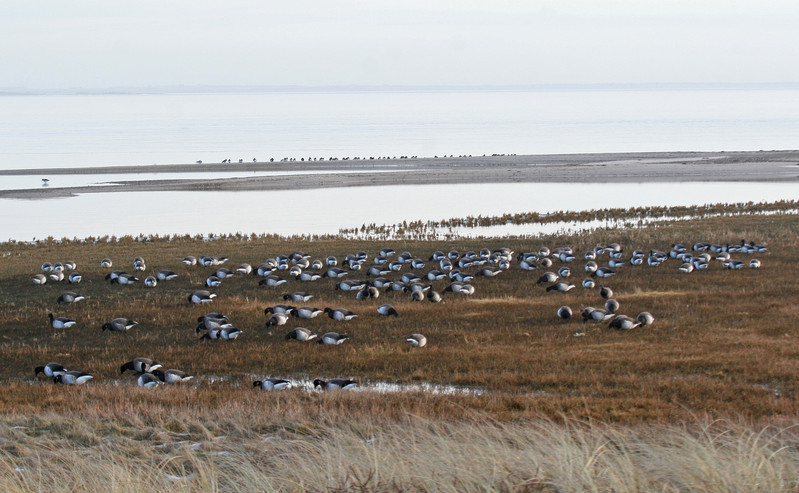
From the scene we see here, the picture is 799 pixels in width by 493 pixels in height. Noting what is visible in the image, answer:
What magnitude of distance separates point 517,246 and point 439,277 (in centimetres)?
814

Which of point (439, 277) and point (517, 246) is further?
point (517, 246)

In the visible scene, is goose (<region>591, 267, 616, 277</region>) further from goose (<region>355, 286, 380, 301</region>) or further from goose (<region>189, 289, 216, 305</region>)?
goose (<region>189, 289, 216, 305</region>)

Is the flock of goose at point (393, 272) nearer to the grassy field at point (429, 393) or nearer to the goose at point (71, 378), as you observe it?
the goose at point (71, 378)

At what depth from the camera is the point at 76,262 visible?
31344mm

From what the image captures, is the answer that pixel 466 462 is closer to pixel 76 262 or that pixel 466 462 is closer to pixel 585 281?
pixel 585 281

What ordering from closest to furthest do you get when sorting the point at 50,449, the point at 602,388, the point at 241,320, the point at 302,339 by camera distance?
1. the point at 50,449
2. the point at 602,388
3. the point at 302,339
4. the point at 241,320

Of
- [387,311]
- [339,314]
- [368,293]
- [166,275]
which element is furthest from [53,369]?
[166,275]

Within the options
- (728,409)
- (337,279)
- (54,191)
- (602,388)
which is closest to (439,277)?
(337,279)

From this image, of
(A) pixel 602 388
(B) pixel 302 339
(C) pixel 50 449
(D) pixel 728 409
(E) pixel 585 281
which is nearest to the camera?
(C) pixel 50 449

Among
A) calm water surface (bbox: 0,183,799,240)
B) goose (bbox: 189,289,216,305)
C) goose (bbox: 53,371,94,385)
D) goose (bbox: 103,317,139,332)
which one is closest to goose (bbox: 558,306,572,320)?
goose (bbox: 189,289,216,305)

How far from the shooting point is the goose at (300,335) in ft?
59.9

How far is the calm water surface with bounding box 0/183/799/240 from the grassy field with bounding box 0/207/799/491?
16080 mm

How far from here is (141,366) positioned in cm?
1545

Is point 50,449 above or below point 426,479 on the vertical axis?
below
